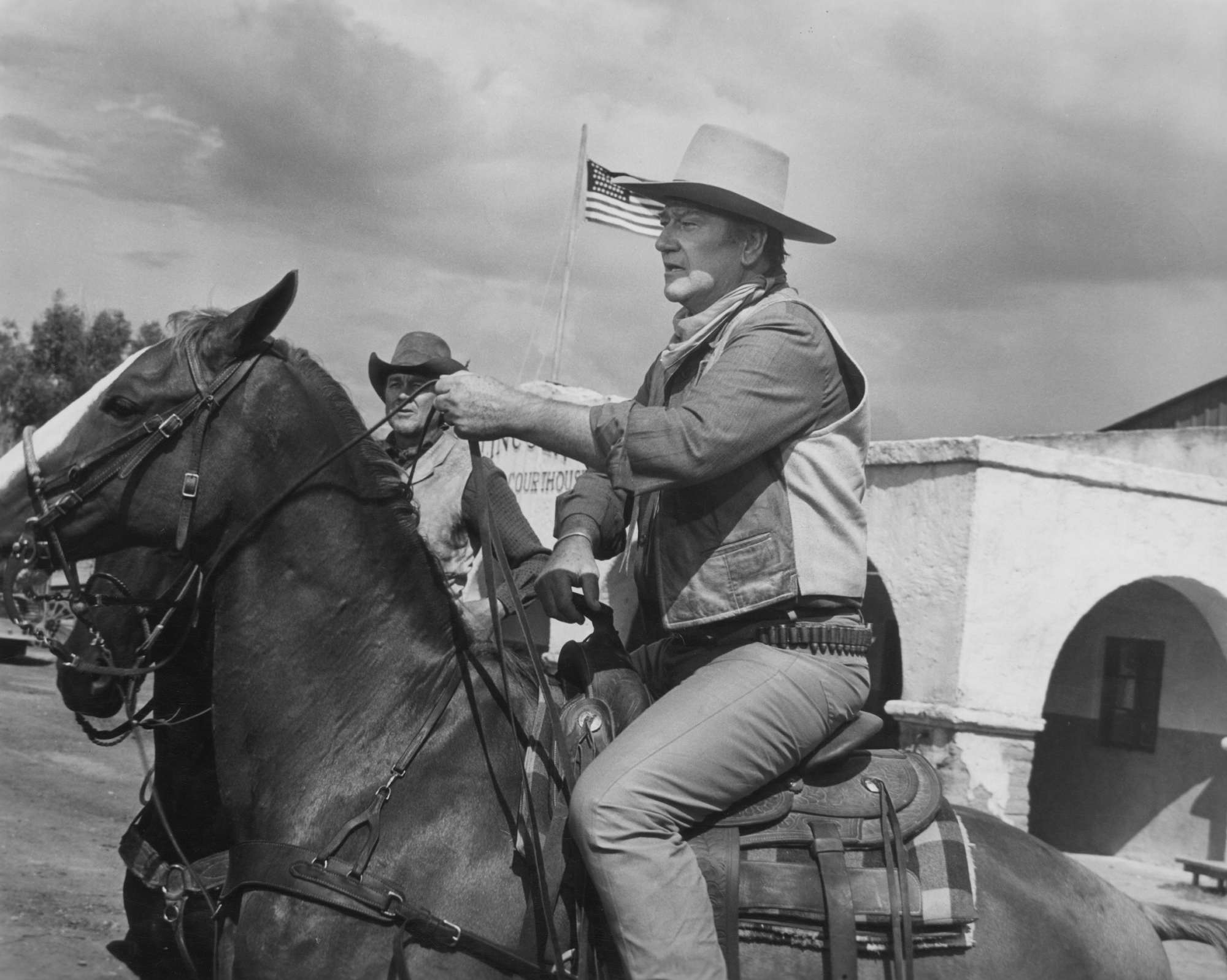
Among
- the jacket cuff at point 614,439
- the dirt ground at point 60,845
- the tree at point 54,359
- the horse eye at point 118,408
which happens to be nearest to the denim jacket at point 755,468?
the jacket cuff at point 614,439

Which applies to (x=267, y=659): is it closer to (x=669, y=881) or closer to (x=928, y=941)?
(x=669, y=881)

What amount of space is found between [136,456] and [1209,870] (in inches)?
374

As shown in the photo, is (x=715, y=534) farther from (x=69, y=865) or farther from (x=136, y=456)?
(x=69, y=865)

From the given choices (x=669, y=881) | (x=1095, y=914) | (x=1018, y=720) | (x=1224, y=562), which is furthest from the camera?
(x=1224, y=562)

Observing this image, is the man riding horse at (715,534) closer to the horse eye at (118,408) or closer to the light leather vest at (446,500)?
the horse eye at (118,408)

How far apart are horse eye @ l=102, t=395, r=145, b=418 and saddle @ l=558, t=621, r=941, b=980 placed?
47.1 inches

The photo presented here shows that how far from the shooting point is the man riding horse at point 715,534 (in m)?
2.83

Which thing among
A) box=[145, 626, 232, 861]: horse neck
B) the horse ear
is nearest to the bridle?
the horse ear

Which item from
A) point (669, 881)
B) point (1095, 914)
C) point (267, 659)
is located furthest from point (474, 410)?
point (1095, 914)

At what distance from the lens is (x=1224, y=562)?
1048 centimetres

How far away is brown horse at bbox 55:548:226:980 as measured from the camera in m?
4.12

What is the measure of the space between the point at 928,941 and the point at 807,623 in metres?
0.81

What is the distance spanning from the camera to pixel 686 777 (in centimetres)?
287

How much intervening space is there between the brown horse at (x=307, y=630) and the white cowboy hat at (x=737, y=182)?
1.07m
